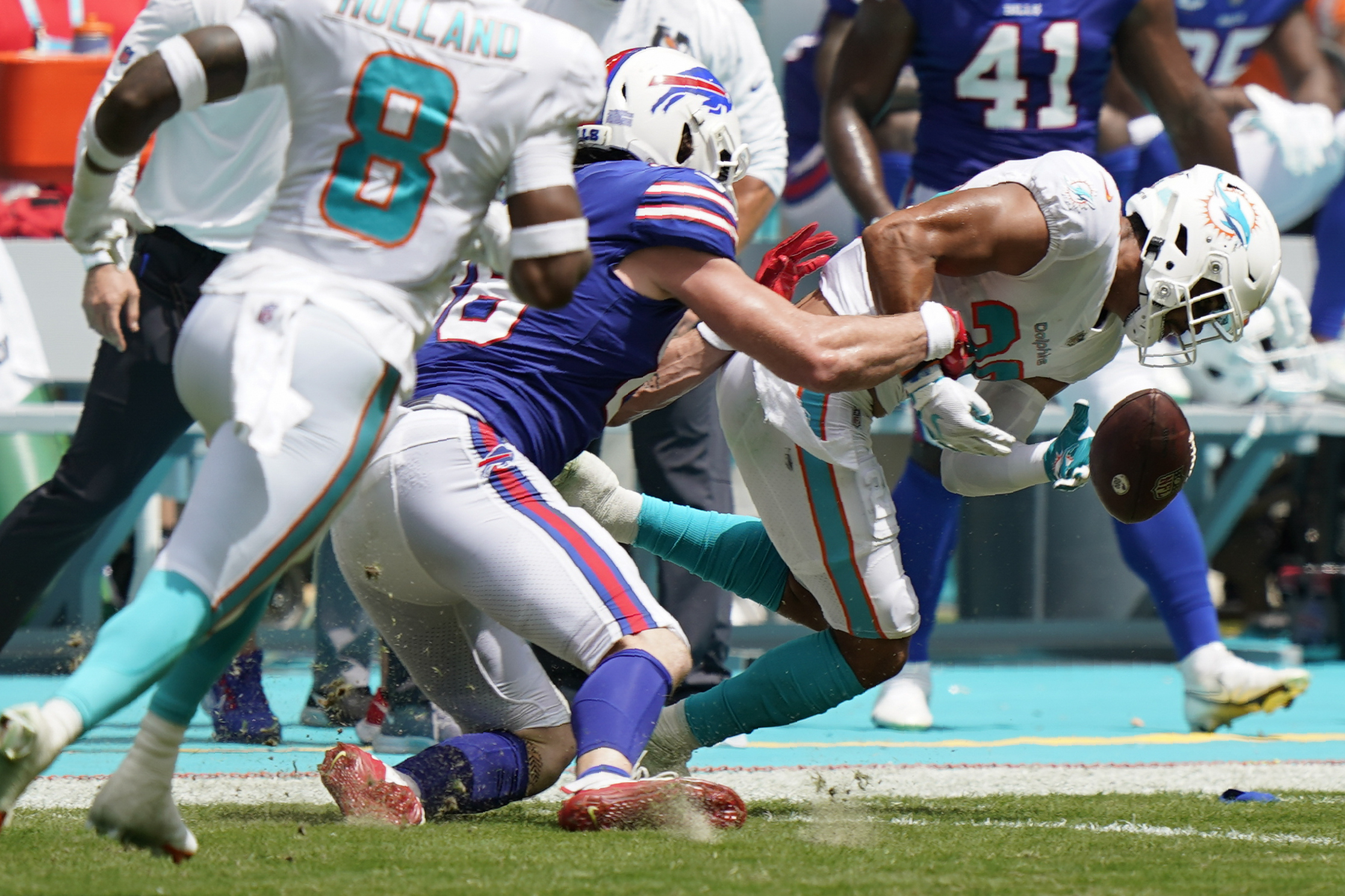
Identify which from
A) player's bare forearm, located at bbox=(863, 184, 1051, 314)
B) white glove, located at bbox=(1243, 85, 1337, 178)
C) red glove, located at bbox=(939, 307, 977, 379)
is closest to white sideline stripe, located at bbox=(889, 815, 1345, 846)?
red glove, located at bbox=(939, 307, 977, 379)

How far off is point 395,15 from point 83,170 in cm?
51

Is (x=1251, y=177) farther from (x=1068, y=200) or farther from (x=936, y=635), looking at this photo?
(x=1068, y=200)

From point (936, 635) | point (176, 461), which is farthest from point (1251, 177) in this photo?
point (176, 461)

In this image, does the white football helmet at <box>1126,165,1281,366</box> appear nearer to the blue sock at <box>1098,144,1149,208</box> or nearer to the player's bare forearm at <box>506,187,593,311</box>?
the player's bare forearm at <box>506,187,593,311</box>

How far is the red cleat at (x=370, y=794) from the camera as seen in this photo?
308 centimetres

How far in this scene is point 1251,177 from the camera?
706cm

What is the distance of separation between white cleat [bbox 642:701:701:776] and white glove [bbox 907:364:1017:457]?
0.86 meters

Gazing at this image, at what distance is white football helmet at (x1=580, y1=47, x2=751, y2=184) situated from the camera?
11.3 ft

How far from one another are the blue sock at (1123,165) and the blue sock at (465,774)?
382cm

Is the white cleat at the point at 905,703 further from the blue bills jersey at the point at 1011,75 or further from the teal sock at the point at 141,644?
the teal sock at the point at 141,644

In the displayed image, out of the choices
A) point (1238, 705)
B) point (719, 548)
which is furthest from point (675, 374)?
point (1238, 705)

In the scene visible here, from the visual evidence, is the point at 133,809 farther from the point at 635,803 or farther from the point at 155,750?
the point at 635,803

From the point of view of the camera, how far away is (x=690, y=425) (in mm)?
4906

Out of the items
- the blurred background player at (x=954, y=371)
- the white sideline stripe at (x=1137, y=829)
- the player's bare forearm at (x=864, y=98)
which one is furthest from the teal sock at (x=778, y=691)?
the player's bare forearm at (x=864, y=98)
